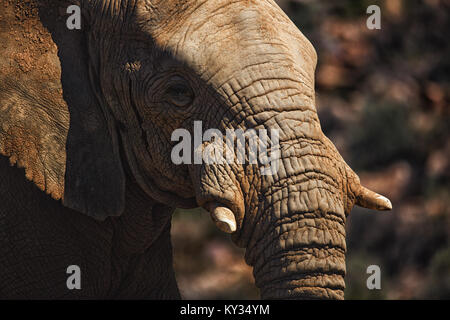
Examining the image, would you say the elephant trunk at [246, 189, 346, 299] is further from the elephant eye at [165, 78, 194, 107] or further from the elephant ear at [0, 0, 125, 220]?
the elephant ear at [0, 0, 125, 220]

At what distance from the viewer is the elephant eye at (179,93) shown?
3.31 m

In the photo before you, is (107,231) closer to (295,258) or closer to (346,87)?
(295,258)

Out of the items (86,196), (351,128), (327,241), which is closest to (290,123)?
(327,241)

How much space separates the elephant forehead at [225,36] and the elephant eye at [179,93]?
92 mm

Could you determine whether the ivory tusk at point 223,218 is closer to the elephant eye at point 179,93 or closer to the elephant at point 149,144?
the elephant at point 149,144

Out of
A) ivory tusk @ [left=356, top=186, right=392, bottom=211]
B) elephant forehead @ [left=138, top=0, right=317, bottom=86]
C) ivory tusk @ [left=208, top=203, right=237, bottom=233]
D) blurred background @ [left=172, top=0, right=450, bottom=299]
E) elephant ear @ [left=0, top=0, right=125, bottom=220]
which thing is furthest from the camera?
blurred background @ [left=172, top=0, right=450, bottom=299]

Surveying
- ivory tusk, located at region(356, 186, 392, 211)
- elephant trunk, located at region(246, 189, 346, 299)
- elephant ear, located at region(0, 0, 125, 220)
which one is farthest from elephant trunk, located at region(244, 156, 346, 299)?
elephant ear, located at region(0, 0, 125, 220)

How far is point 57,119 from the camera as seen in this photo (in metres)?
3.55

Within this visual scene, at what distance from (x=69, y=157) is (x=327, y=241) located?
42.3 inches

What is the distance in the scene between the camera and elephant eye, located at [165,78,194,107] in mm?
3307

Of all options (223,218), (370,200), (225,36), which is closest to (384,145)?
(370,200)

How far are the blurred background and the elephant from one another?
4148 mm

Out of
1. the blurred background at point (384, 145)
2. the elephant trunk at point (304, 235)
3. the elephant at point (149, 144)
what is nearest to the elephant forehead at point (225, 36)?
the elephant at point (149, 144)
